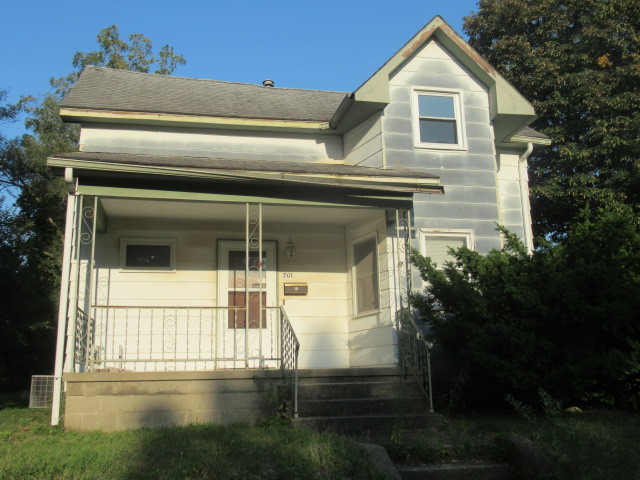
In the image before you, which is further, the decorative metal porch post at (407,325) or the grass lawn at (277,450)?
the decorative metal porch post at (407,325)

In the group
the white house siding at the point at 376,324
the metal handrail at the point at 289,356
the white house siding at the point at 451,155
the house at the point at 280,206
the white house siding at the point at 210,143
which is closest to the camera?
the metal handrail at the point at 289,356

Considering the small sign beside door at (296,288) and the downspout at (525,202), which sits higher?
the downspout at (525,202)

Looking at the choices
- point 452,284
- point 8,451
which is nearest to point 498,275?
point 452,284

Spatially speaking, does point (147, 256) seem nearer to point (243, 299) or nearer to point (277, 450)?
point (243, 299)

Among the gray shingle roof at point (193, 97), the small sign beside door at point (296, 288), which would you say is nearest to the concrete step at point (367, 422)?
the small sign beside door at point (296, 288)

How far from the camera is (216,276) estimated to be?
9.95 m

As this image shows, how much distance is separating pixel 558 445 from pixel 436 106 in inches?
257

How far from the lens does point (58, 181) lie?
21.9 m

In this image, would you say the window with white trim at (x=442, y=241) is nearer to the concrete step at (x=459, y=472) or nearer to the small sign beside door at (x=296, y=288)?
the small sign beside door at (x=296, y=288)

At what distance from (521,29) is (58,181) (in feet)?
55.4

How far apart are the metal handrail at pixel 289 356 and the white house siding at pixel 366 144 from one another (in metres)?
3.57

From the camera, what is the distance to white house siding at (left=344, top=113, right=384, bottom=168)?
1029 cm

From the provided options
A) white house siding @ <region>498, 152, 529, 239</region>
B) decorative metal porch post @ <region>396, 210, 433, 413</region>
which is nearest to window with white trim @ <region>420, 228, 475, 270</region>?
decorative metal porch post @ <region>396, 210, 433, 413</region>

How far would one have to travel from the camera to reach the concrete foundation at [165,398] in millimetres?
7145
